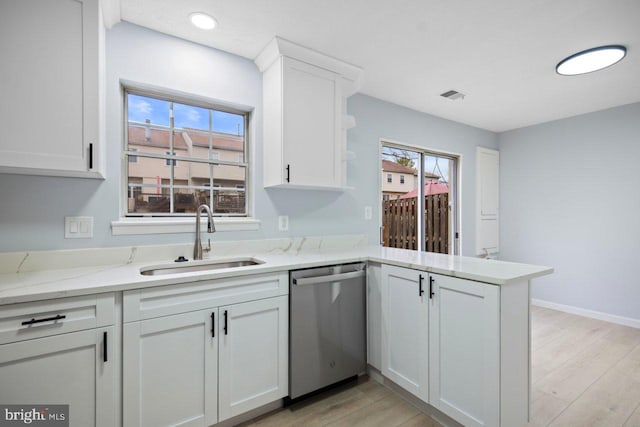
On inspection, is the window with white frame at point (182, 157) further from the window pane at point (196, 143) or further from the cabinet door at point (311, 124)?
the cabinet door at point (311, 124)

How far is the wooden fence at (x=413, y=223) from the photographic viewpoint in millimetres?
3305

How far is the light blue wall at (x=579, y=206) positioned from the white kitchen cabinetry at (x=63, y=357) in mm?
4605

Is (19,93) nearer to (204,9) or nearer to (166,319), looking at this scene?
(204,9)

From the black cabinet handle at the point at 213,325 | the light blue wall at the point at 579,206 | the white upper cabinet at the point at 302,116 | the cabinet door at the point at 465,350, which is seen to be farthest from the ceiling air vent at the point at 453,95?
the black cabinet handle at the point at 213,325

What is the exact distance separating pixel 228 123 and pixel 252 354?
66.5 inches

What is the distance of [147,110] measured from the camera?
2043 millimetres

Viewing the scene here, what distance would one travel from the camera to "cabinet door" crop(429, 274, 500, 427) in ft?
4.62

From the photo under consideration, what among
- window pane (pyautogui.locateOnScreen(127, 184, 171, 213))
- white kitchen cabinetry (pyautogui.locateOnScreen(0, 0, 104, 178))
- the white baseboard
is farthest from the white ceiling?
the white baseboard

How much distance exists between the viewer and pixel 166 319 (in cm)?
143

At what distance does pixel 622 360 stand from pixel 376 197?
2444 mm

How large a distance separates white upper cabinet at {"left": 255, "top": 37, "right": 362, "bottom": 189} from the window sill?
36cm

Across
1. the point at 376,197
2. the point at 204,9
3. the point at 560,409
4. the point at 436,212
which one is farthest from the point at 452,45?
the point at 560,409

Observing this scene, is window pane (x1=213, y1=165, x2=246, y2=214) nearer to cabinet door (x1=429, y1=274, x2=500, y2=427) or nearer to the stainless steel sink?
the stainless steel sink

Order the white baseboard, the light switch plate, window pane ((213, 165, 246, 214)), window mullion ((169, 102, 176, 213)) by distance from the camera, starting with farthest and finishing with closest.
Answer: the white baseboard
window pane ((213, 165, 246, 214))
window mullion ((169, 102, 176, 213))
the light switch plate
